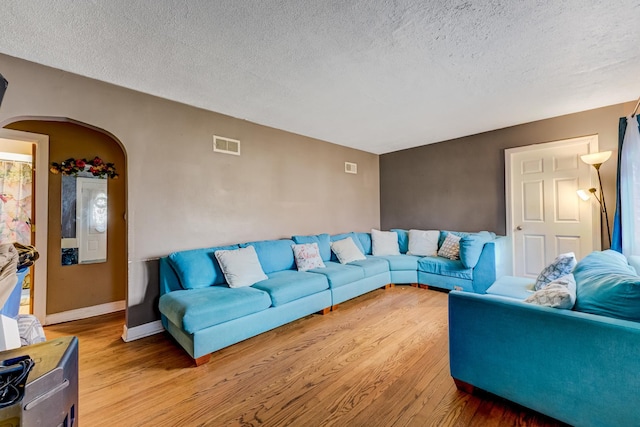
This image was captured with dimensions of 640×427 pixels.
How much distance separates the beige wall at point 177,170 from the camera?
2.27 metres

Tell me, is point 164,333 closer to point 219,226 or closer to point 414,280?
point 219,226

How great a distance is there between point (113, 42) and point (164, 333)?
8.36ft

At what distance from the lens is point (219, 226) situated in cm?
322

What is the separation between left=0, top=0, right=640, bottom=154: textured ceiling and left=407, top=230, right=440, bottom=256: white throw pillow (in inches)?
79.4

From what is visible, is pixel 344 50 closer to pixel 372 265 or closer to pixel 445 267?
pixel 372 265

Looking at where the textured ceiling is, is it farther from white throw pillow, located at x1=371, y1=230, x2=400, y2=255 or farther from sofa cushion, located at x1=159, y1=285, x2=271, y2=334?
white throw pillow, located at x1=371, y1=230, x2=400, y2=255

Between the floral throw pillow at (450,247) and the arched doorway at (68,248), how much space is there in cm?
413

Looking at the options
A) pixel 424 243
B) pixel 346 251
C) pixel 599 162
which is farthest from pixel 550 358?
pixel 424 243

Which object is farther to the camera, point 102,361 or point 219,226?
point 219,226

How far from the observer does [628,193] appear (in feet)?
9.05

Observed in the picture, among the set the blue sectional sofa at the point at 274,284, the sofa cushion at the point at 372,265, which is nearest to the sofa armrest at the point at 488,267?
the blue sectional sofa at the point at 274,284

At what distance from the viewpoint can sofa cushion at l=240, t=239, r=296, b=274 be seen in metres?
3.20

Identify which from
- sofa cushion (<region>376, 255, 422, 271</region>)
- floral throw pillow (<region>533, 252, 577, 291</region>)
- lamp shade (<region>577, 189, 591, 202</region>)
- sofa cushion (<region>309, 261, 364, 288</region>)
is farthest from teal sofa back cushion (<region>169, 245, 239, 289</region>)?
lamp shade (<region>577, 189, 591, 202</region>)

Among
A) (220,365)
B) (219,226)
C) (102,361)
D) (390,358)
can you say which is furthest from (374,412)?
(219,226)
